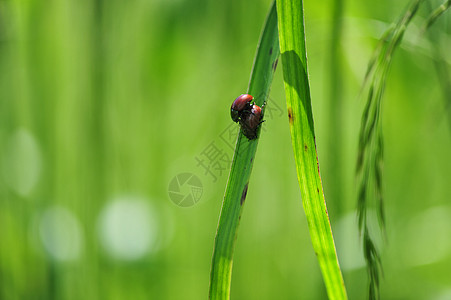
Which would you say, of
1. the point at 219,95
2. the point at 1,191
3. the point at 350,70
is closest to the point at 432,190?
the point at 350,70

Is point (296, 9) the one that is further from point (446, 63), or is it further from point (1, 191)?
point (1, 191)

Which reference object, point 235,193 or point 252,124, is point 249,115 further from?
point 235,193

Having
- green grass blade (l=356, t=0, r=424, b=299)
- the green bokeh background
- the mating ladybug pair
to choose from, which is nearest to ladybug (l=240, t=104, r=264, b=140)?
the mating ladybug pair
